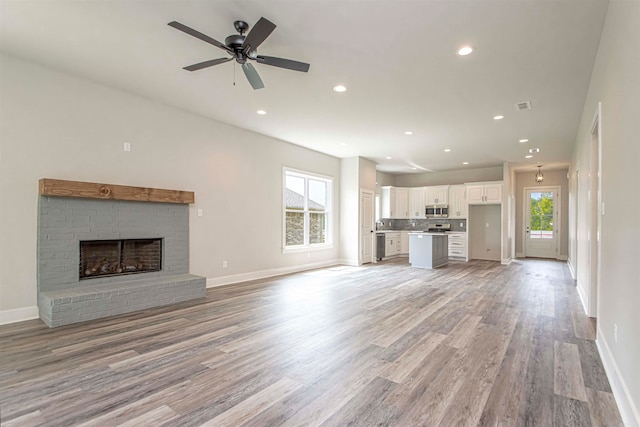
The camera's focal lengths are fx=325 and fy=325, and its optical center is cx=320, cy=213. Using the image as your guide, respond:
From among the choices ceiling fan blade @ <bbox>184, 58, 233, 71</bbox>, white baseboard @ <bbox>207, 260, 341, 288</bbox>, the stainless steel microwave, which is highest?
ceiling fan blade @ <bbox>184, 58, 233, 71</bbox>

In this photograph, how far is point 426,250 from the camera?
823cm

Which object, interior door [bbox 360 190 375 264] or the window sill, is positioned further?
interior door [bbox 360 190 375 264]

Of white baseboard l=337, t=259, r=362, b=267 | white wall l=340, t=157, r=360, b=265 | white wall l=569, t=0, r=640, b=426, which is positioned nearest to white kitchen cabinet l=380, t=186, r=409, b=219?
white wall l=340, t=157, r=360, b=265

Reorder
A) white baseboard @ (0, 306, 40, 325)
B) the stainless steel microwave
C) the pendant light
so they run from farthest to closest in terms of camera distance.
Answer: the stainless steel microwave
the pendant light
white baseboard @ (0, 306, 40, 325)

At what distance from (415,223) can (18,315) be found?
1029cm

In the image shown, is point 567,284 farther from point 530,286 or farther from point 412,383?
point 412,383

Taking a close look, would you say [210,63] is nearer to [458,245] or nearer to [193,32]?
[193,32]

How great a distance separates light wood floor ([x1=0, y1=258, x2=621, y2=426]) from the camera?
6.63 feet

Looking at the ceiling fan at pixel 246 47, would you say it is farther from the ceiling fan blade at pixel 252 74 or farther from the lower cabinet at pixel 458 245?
the lower cabinet at pixel 458 245

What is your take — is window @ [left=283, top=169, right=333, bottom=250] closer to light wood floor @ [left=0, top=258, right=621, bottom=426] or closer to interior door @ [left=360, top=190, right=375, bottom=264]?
interior door @ [left=360, top=190, right=375, bottom=264]

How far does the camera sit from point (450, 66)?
3.65 meters

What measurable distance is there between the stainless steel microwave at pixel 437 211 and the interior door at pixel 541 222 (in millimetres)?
2883

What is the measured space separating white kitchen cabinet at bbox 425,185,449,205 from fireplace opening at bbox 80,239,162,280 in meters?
8.49

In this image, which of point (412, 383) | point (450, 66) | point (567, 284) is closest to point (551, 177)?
point (567, 284)
